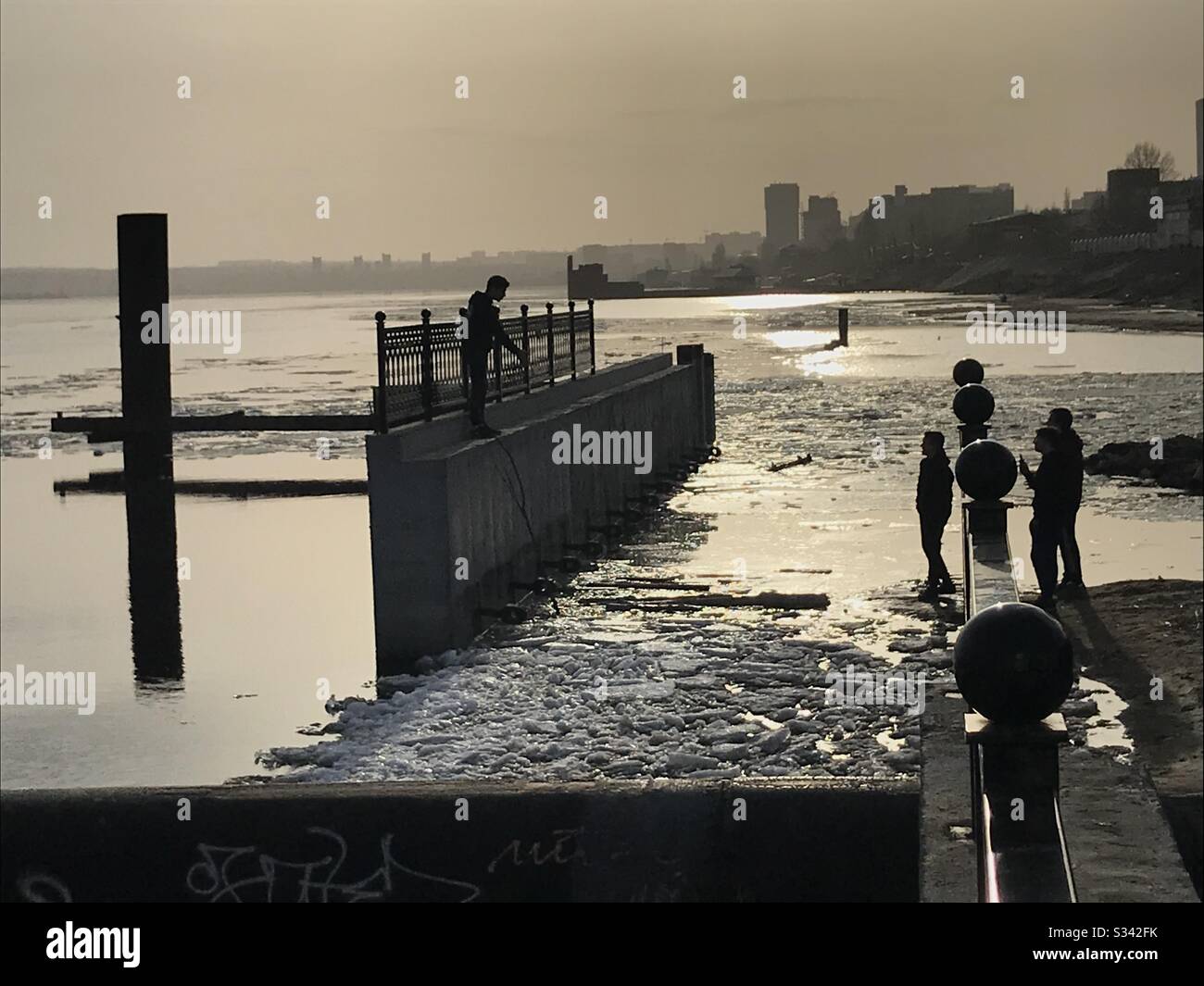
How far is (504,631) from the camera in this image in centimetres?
1639

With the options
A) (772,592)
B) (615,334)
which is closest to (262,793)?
(772,592)

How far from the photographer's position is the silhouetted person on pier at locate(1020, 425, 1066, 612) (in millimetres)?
14984

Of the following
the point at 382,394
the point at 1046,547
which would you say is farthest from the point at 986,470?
the point at 382,394

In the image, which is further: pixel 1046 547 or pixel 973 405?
pixel 1046 547

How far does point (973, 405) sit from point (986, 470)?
7.77 ft

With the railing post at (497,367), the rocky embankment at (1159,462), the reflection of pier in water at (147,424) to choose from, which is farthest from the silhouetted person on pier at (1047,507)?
the reflection of pier in water at (147,424)

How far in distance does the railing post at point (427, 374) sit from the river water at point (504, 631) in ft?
7.76

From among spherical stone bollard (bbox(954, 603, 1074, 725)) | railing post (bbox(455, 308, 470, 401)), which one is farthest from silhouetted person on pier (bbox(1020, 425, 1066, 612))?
spherical stone bollard (bbox(954, 603, 1074, 725))

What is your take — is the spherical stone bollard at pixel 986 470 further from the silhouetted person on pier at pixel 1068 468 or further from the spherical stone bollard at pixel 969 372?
the silhouetted person on pier at pixel 1068 468

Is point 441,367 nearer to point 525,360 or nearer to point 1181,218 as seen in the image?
point 525,360

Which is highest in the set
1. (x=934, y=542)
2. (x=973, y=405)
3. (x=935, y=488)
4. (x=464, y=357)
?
(x=464, y=357)

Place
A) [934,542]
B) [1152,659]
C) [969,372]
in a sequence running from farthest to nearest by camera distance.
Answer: [934,542] < [1152,659] < [969,372]

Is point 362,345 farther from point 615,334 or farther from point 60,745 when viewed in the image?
point 60,745
